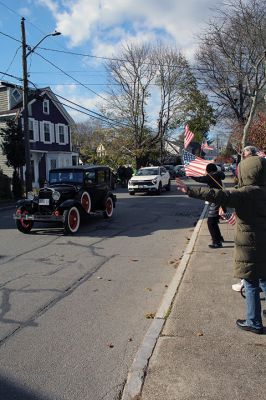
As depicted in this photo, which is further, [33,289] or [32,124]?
[32,124]

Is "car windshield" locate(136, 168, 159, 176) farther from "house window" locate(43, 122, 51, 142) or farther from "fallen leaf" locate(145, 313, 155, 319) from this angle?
"fallen leaf" locate(145, 313, 155, 319)

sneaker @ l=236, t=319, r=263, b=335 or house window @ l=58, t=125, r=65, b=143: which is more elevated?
house window @ l=58, t=125, r=65, b=143

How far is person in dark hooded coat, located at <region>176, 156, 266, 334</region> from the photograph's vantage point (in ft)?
15.1

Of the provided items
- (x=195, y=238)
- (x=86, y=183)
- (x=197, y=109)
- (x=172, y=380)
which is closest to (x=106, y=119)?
(x=197, y=109)

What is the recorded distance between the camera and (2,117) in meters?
34.2

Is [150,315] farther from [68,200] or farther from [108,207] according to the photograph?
[108,207]

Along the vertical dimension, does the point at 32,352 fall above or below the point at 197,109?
below

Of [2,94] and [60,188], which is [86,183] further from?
[2,94]

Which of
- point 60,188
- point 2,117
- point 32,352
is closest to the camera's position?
point 32,352

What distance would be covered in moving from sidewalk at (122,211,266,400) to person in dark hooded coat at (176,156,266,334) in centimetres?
39

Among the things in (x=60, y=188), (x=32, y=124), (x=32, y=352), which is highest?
(x=32, y=124)

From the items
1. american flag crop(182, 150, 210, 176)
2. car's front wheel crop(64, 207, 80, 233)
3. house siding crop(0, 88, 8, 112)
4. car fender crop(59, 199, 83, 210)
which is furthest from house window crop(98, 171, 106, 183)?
house siding crop(0, 88, 8, 112)

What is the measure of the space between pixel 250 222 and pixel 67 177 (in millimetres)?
9870

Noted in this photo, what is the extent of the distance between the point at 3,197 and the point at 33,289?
59.4ft
